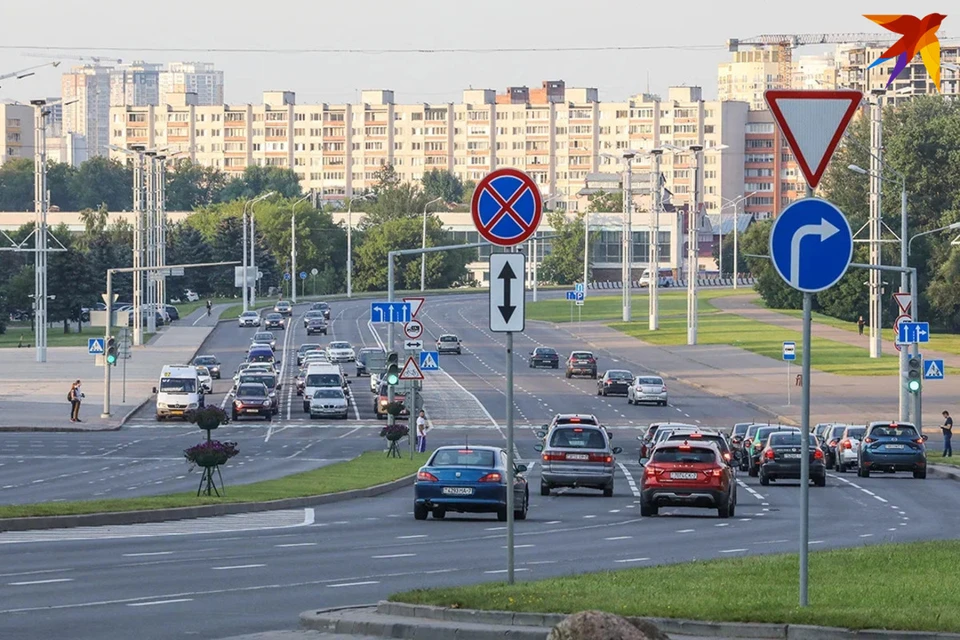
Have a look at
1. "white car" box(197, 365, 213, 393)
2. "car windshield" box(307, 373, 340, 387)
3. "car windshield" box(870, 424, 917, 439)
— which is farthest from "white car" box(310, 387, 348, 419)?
"car windshield" box(870, 424, 917, 439)

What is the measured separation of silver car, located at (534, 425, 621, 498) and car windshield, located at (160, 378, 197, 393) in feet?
105

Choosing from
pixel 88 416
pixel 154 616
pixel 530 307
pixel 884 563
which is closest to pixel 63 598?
pixel 154 616

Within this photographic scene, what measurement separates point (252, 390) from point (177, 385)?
9.06ft

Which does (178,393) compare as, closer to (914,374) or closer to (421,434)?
(421,434)

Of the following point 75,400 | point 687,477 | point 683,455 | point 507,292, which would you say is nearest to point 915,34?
point 507,292

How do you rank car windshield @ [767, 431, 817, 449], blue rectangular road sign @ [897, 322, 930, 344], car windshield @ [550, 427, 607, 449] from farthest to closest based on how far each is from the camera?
1. blue rectangular road sign @ [897, 322, 930, 344]
2. car windshield @ [767, 431, 817, 449]
3. car windshield @ [550, 427, 607, 449]

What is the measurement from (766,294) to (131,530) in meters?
119

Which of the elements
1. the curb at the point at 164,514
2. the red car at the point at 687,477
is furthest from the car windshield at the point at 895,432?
the red car at the point at 687,477

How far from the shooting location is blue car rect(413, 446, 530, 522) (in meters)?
28.7

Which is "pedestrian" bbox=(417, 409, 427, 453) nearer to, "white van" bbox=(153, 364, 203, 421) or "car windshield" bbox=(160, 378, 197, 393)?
"white van" bbox=(153, 364, 203, 421)

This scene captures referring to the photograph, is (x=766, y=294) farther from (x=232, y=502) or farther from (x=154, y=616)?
(x=154, y=616)

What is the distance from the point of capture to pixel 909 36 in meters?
18.3

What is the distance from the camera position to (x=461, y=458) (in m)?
29.1

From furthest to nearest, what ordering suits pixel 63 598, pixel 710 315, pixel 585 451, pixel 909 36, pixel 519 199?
pixel 710 315 < pixel 585 451 < pixel 909 36 < pixel 63 598 < pixel 519 199
